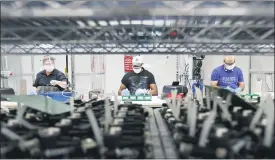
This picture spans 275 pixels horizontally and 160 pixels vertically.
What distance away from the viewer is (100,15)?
0.73m

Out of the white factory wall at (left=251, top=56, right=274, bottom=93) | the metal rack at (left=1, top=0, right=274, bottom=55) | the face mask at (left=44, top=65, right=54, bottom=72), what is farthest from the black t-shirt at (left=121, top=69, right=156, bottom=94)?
the metal rack at (left=1, top=0, right=274, bottom=55)

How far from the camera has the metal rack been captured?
2.38 feet

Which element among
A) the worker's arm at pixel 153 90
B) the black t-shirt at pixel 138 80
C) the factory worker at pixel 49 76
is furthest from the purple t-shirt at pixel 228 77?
the factory worker at pixel 49 76

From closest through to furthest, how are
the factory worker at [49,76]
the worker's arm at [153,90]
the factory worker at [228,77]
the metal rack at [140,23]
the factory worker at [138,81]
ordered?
the metal rack at [140,23] → the factory worker at [49,76] → the factory worker at [228,77] → the worker's arm at [153,90] → the factory worker at [138,81]

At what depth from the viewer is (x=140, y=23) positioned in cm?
81

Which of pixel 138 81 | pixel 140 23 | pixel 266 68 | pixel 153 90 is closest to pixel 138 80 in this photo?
pixel 138 81

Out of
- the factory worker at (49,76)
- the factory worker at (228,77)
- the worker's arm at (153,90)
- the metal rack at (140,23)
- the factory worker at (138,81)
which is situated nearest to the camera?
the metal rack at (140,23)

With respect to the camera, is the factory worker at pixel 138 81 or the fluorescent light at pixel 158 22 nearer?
the fluorescent light at pixel 158 22

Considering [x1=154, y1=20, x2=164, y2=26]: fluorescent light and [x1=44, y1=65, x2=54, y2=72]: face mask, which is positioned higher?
[x1=154, y1=20, x2=164, y2=26]: fluorescent light

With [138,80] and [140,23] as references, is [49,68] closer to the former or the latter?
[138,80]

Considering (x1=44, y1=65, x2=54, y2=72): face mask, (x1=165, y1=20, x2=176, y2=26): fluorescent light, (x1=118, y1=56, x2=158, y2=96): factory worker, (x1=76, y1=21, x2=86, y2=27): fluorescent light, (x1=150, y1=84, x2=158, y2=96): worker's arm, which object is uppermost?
(x1=165, y1=20, x2=176, y2=26): fluorescent light

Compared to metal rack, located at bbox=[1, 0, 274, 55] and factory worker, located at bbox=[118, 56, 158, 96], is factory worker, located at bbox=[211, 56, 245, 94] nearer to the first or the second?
factory worker, located at bbox=[118, 56, 158, 96]

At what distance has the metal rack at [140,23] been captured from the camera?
0.73 meters

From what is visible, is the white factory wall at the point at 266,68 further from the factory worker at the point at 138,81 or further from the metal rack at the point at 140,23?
the factory worker at the point at 138,81
